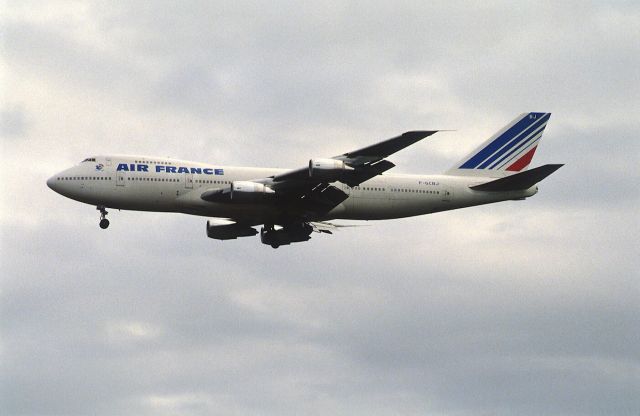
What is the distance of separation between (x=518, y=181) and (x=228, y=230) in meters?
19.9

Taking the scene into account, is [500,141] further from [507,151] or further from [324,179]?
[324,179]

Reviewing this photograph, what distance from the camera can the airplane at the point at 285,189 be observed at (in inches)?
2635

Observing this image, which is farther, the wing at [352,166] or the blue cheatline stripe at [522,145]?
the blue cheatline stripe at [522,145]

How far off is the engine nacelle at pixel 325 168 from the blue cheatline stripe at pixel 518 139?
1565 cm

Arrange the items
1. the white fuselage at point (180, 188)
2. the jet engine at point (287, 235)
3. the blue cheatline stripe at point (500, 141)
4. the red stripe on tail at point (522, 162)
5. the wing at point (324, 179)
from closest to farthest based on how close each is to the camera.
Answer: the wing at point (324, 179) → the white fuselage at point (180, 188) → the jet engine at point (287, 235) → the blue cheatline stripe at point (500, 141) → the red stripe on tail at point (522, 162)

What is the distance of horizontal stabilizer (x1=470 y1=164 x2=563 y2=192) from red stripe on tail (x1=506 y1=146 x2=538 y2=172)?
5064mm

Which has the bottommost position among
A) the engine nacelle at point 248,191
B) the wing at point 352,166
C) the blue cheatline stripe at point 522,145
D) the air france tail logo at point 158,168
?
the engine nacelle at point 248,191

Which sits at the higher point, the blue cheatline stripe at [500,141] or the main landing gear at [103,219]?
the blue cheatline stripe at [500,141]

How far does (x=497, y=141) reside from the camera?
7938 centimetres

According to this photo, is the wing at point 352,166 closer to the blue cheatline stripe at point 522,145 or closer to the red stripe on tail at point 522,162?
the blue cheatline stripe at point 522,145

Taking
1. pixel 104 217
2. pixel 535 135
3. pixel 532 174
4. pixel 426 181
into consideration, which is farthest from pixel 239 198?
pixel 535 135

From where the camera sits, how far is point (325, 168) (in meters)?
65.0

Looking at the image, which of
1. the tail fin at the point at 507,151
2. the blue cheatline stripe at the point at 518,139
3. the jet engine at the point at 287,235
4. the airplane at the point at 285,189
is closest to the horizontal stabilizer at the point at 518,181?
the airplane at the point at 285,189

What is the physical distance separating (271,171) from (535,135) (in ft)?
68.5
